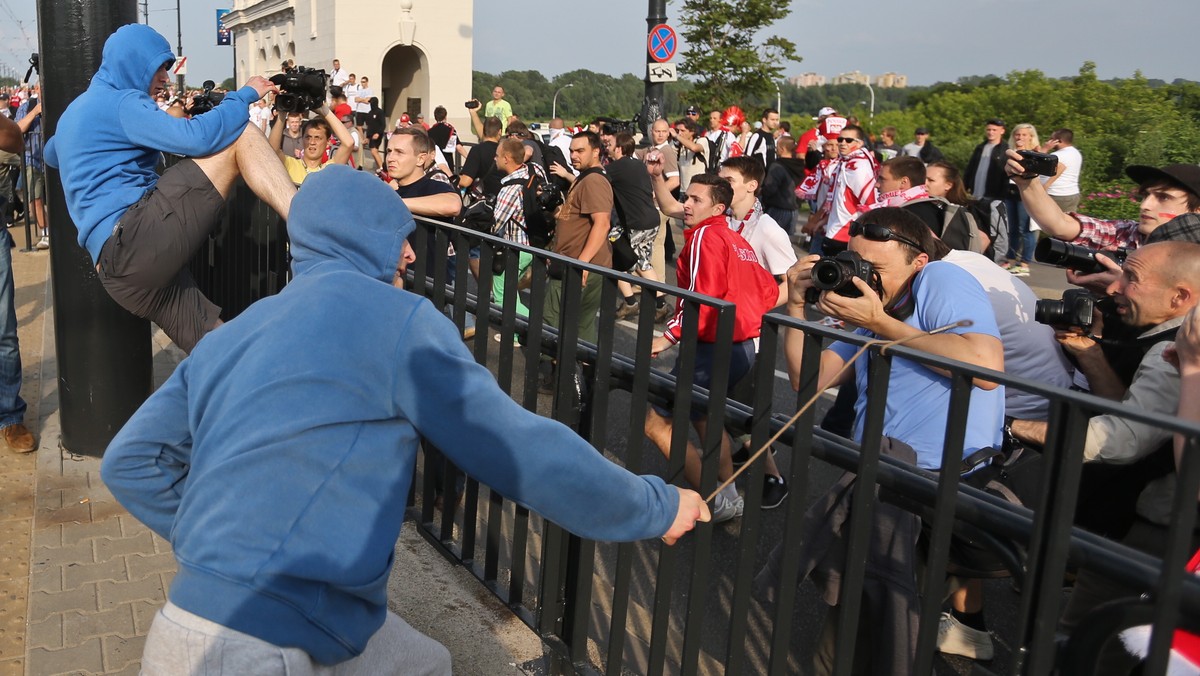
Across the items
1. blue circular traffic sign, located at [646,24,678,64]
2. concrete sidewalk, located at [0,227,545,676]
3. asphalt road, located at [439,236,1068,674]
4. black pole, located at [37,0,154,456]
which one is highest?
blue circular traffic sign, located at [646,24,678,64]

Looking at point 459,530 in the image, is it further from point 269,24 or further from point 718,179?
point 269,24

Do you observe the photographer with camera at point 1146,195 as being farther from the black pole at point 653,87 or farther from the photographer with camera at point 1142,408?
the black pole at point 653,87

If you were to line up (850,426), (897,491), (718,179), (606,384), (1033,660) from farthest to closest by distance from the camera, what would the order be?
(718,179), (850,426), (606,384), (897,491), (1033,660)

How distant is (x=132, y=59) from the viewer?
423cm

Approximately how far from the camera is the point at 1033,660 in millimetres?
2004

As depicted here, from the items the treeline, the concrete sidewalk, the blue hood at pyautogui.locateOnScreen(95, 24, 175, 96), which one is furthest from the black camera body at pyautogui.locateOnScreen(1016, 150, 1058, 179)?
the treeline

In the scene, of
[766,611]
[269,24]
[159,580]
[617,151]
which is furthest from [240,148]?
[269,24]

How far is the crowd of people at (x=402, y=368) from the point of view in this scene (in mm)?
2092

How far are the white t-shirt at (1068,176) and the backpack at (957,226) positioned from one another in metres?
6.24

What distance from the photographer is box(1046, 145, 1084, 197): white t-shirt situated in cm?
1248

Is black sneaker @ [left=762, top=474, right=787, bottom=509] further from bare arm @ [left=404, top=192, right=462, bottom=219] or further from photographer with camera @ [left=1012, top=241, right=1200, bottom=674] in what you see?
bare arm @ [left=404, top=192, right=462, bottom=219]

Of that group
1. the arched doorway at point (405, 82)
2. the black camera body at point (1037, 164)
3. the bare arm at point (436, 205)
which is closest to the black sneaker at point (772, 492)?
the black camera body at point (1037, 164)

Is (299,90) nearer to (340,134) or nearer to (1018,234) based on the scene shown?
(340,134)

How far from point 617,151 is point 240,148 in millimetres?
7358
